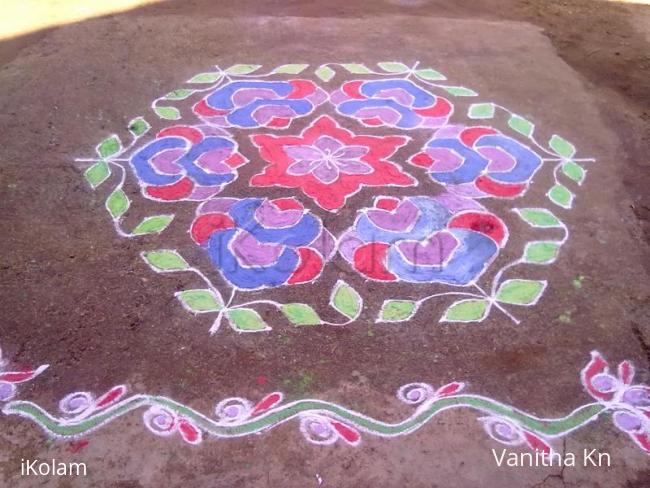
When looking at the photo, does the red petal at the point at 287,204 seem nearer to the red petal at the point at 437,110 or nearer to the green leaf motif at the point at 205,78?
the red petal at the point at 437,110

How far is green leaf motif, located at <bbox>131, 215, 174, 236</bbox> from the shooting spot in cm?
393

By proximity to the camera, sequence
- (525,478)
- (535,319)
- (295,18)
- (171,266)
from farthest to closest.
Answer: (295,18), (171,266), (535,319), (525,478)

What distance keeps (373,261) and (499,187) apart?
1211 millimetres

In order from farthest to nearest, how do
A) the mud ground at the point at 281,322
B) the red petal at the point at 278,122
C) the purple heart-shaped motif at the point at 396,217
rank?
1. the red petal at the point at 278,122
2. the purple heart-shaped motif at the point at 396,217
3. the mud ground at the point at 281,322

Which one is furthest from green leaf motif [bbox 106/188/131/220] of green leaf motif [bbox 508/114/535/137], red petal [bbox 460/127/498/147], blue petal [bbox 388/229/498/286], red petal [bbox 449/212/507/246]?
green leaf motif [bbox 508/114/535/137]

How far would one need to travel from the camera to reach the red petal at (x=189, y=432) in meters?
2.88

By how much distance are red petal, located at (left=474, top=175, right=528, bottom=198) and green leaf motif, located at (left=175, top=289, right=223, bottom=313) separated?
2.05 metres

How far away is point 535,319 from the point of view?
11.4ft

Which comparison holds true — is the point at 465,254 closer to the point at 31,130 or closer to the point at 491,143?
the point at 491,143

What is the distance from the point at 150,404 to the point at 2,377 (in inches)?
31.7

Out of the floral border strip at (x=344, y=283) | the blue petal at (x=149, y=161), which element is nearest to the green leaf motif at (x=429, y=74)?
the floral border strip at (x=344, y=283)

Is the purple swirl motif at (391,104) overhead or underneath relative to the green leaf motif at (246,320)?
overhead

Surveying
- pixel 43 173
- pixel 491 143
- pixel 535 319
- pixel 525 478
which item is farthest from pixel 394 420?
pixel 43 173

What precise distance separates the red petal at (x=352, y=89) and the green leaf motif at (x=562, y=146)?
1611mm
